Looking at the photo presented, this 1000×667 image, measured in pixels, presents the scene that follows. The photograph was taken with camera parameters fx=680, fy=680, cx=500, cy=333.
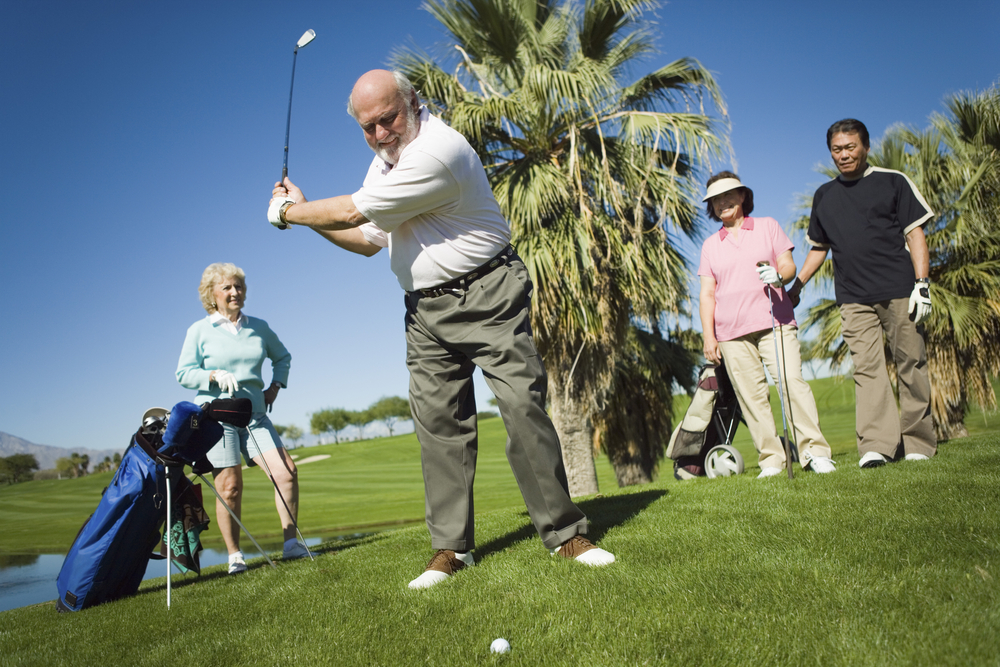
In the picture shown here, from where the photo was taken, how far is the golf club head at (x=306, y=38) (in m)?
4.13

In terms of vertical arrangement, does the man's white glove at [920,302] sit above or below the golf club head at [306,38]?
below

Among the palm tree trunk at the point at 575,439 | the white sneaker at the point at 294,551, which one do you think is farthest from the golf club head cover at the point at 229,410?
the palm tree trunk at the point at 575,439

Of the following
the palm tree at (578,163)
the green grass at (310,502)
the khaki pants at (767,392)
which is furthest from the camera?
the green grass at (310,502)

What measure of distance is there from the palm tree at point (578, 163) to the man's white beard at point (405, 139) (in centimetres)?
582

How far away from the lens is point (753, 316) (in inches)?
183

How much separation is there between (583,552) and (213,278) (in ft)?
10.9

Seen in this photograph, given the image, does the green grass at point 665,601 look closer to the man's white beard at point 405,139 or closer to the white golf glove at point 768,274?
the white golf glove at point 768,274

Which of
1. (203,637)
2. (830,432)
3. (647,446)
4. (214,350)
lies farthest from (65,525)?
(830,432)

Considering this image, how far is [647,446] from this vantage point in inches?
497

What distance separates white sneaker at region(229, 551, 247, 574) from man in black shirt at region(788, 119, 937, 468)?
154 inches

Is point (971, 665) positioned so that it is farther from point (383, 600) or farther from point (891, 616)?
point (383, 600)

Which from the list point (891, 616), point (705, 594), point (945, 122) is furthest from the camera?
point (945, 122)

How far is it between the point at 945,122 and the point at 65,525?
63.3 feet

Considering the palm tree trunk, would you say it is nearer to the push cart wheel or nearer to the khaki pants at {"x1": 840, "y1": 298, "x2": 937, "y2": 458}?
the push cart wheel
